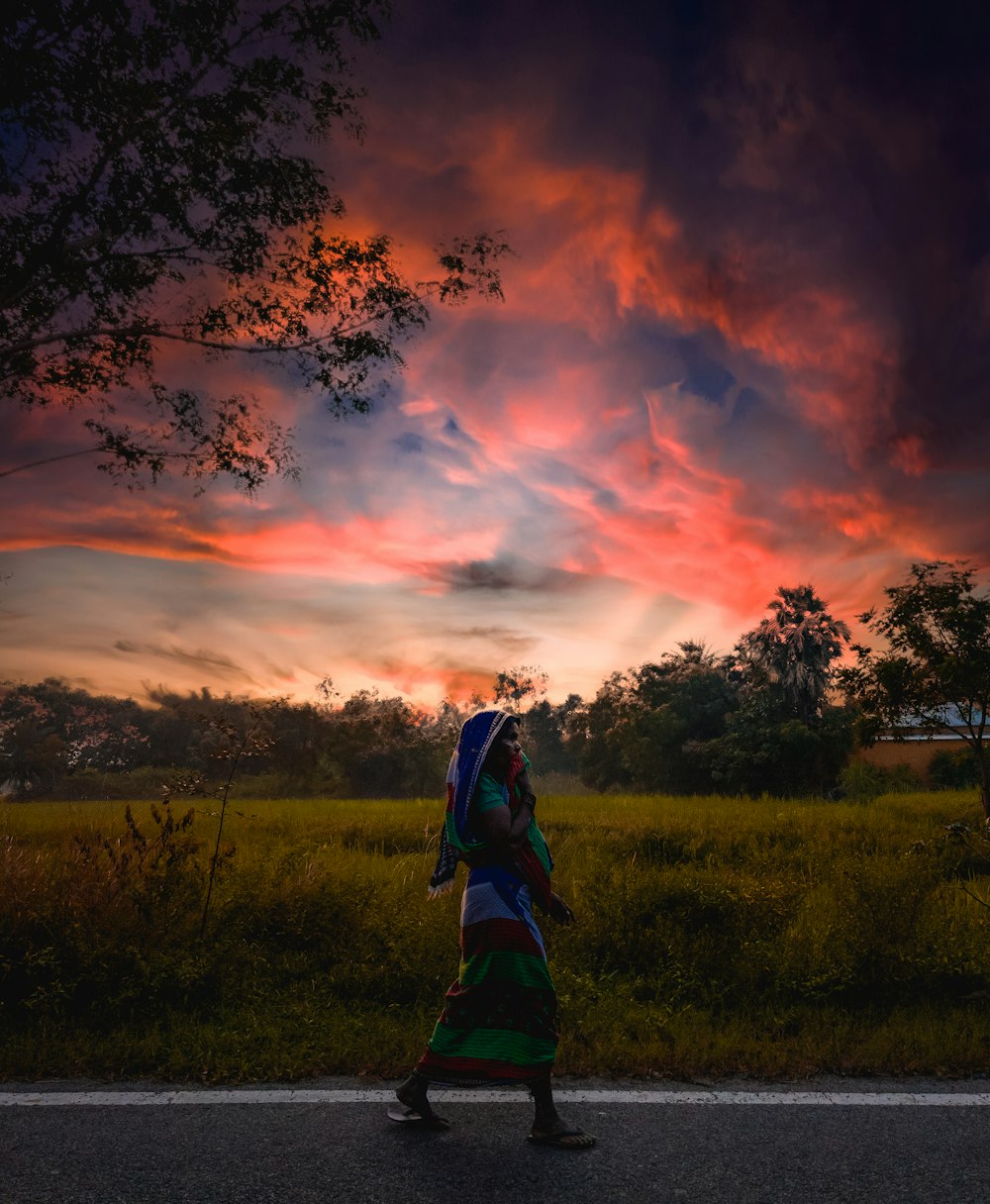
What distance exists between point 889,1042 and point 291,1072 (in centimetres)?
350

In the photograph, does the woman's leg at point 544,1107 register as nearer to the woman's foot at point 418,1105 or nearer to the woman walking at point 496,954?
the woman walking at point 496,954

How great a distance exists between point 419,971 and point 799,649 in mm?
32731

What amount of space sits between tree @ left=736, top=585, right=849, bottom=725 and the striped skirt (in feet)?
104

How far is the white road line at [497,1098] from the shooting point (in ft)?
12.3

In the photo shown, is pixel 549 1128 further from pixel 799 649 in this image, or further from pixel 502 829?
pixel 799 649

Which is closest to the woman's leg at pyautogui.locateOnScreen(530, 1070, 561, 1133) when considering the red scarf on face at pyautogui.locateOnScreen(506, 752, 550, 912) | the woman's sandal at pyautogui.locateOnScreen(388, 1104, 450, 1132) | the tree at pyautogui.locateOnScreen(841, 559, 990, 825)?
the woman's sandal at pyautogui.locateOnScreen(388, 1104, 450, 1132)

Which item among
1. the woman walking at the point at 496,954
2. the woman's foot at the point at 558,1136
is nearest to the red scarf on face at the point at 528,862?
the woman walking at the point at 496,954

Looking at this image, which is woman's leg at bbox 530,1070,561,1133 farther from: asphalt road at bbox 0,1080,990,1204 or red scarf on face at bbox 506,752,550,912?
red scarf on face at bbox 506,752,550,912

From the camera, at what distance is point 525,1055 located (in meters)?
3.38

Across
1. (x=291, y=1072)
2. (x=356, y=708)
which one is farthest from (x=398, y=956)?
(x=356, y=708)

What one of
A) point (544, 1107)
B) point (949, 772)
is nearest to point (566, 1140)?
point (544, 1107)

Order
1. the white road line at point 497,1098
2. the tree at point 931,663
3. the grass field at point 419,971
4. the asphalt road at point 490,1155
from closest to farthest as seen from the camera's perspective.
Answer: the asphalt road at point 490,1155, the white road line at point 497,1098, the grass field at point 419,971, the tree at point 931,663

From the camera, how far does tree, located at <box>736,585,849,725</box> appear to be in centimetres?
3341

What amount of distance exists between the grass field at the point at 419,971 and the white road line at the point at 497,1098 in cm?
27
